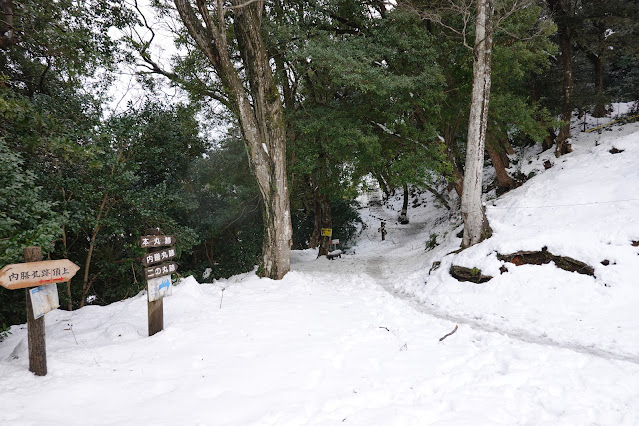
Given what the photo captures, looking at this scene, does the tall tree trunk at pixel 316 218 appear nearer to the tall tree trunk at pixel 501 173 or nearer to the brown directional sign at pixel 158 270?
the tall tree trunk at pixel 501 173

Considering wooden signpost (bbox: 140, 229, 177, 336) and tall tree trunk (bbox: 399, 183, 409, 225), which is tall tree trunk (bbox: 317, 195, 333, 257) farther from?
wooden signpost (bbox: 140, 229, 177, 336)

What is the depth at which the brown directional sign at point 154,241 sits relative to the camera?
4668mm

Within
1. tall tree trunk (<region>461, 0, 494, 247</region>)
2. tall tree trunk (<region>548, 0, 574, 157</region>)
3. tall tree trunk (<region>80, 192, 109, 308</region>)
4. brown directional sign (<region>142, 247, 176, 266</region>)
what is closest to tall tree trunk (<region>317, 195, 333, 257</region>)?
tall tree trunk (<region>461, 0, 494, 247</region>)

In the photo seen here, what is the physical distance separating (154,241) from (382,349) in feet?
12.3

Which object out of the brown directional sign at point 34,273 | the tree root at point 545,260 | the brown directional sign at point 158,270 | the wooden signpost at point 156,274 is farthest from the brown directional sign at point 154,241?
the tree root at point 545,260

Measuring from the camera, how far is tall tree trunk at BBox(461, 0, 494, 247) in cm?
841

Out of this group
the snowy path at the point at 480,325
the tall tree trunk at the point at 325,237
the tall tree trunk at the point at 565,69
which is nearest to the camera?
the snowy path at the point at 480,325

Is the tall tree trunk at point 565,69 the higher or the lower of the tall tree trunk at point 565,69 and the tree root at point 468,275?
the higher

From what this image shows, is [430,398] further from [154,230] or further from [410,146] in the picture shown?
[410,146]

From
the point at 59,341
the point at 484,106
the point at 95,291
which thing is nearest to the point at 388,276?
A: the point at 484,106

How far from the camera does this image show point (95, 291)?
33.5ft

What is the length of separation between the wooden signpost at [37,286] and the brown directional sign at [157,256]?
101 centimetres

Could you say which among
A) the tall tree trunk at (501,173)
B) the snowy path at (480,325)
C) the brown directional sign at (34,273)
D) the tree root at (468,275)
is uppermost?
the tall tree trunk at (501,173)

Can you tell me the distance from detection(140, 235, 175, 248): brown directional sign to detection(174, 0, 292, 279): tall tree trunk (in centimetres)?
381
